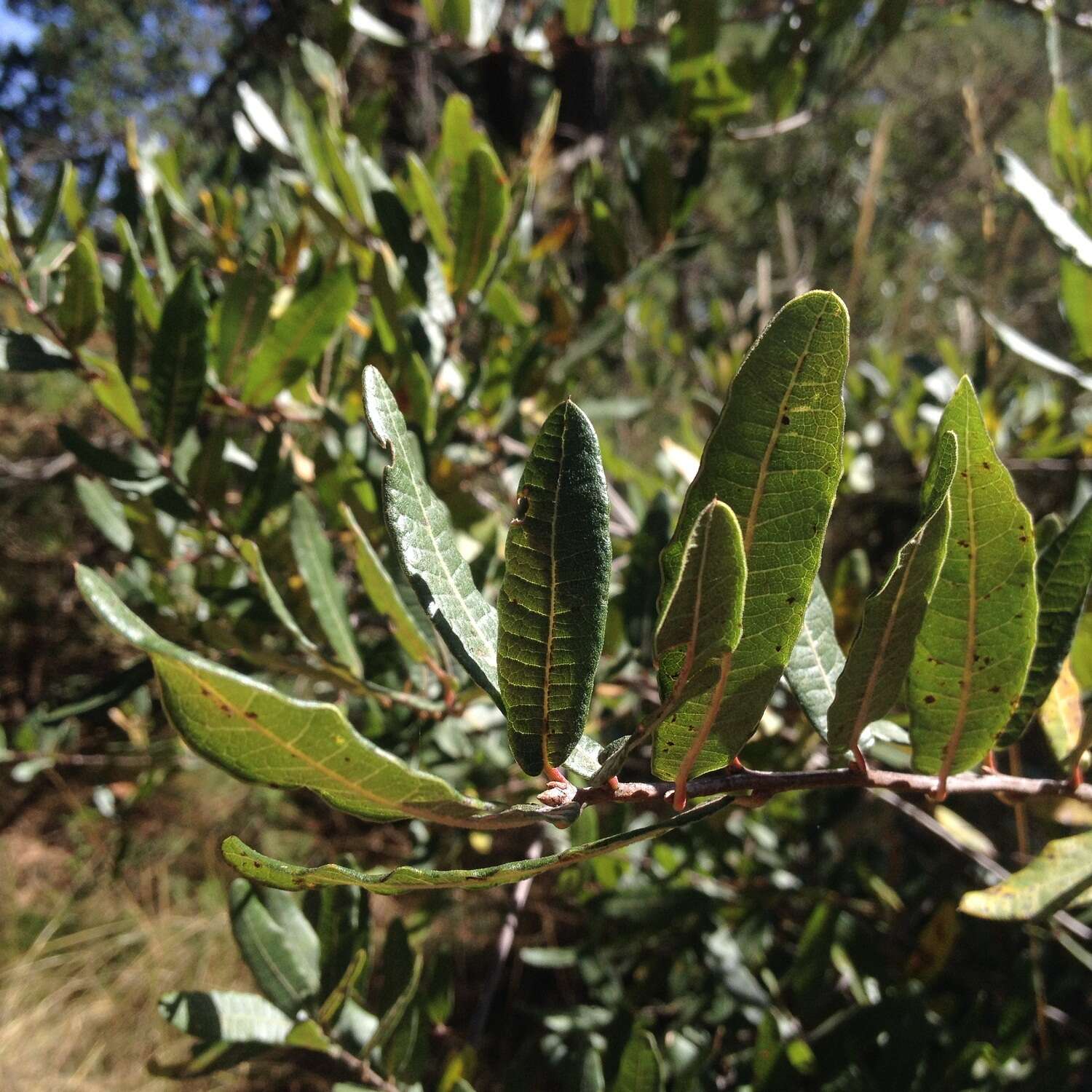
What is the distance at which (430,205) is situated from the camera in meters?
0.85

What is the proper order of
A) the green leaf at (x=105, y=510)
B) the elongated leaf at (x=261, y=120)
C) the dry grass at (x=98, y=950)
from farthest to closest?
the dry grass at (x=98, y=950), the elongated leaf at (x=261, y=120), the green leaf at (x=105, y=510)

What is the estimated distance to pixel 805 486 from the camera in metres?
0.34

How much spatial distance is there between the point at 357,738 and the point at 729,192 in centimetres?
741

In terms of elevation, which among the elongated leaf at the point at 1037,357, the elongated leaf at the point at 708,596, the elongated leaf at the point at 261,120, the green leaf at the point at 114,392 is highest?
the elongated leaf at the point at 261,120

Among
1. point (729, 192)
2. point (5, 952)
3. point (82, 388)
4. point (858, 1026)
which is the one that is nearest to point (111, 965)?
point (5, 952)

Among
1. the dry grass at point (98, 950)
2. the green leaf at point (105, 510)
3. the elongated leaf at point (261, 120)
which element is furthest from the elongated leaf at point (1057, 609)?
the dry grass at point (98, 950)

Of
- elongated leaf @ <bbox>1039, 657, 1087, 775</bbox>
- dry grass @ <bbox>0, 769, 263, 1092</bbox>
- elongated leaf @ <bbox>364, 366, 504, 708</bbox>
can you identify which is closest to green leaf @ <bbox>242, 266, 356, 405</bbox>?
elongated leaf @ <bbox>364, 366, 504, 708</bbox>

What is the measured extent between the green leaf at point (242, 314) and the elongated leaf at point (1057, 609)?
2.12 ft

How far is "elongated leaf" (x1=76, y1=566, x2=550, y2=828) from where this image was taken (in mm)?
283

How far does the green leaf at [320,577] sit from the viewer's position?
680 mm

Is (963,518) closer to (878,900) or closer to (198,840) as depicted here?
(878,900)

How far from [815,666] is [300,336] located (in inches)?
21.4

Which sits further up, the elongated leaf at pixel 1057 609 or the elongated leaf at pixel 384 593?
the elongated leaf at pixel 384 593

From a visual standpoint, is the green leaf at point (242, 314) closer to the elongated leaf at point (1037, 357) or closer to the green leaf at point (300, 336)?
the green leaf at point (300, 336)
